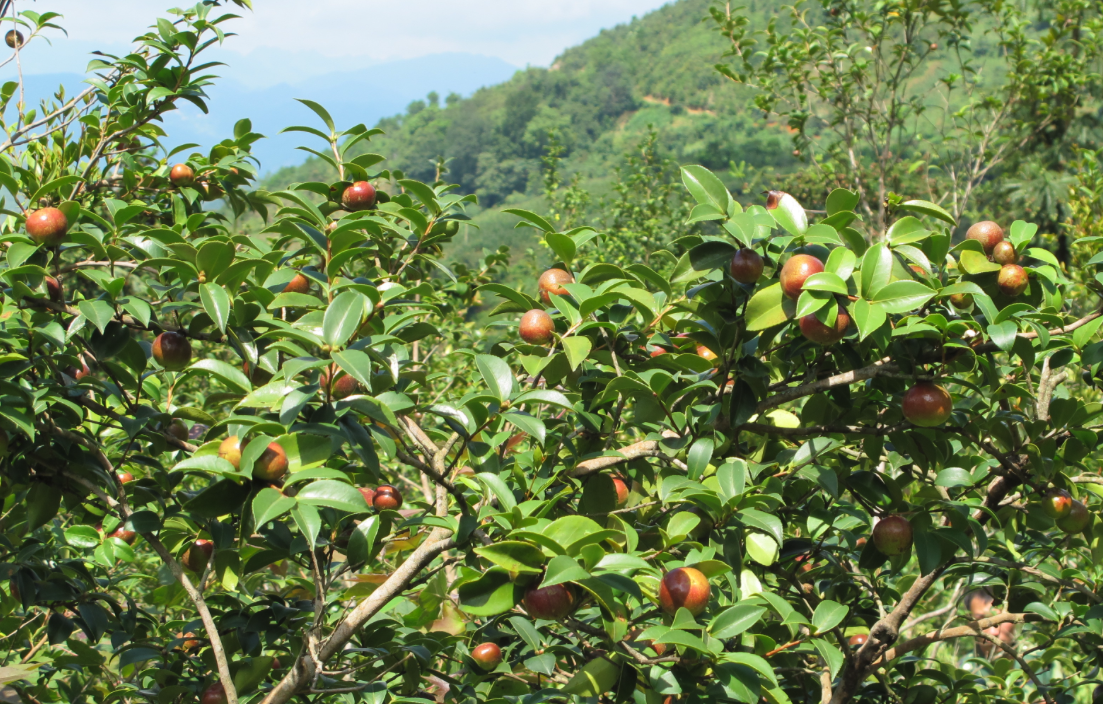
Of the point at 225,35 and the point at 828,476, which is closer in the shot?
the point at 828,476

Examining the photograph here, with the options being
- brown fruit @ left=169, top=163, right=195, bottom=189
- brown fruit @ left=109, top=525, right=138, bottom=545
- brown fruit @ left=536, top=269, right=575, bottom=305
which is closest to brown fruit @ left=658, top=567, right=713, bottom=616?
brown fruit @ left=536, top=269, right=575, bottom=305

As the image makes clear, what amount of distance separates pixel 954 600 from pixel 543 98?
7620cm

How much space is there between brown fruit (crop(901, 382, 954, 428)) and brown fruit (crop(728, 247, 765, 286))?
0.30 m

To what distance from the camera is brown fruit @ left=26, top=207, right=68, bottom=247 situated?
4.13 feet

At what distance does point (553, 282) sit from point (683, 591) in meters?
0.59

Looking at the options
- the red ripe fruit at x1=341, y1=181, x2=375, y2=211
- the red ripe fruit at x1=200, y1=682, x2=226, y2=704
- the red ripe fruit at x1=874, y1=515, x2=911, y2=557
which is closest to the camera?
the red ripe fruit at x1=874, y1=515, x2=911, y2=557

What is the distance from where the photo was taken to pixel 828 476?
1.24 m

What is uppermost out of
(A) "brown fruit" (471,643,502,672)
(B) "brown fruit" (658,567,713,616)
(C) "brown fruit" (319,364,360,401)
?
(C) "brown fruit" (319,364,360,401)

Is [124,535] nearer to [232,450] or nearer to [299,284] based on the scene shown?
[299,284]

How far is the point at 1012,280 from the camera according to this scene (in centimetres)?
122

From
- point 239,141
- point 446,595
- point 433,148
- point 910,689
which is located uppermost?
point 433,148

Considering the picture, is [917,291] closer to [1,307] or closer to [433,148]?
[1,307]

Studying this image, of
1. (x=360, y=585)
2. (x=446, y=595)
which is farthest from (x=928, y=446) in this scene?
(x=360, y=585)

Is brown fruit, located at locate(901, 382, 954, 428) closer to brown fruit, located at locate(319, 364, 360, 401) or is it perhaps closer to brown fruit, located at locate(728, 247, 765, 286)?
brown fruit, located at locate(728, 247, 765, 286)
